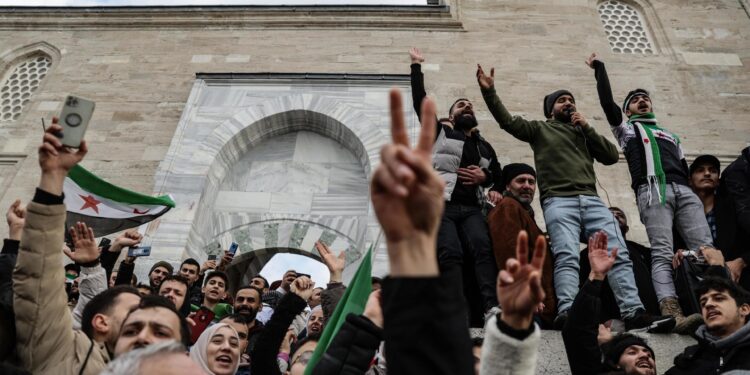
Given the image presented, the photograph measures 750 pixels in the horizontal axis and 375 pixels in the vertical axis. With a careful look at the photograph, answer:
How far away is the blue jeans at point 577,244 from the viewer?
13.1 feet

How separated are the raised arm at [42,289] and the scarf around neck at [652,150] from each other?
13.3 ft

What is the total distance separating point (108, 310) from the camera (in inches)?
106

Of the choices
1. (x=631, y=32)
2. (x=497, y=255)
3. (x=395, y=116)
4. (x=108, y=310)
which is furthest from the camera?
Answer: (x=631, y=32)

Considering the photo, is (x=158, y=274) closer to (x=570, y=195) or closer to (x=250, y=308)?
(x=250, y=308)

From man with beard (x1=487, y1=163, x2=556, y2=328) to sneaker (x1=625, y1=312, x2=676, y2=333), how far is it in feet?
1.66

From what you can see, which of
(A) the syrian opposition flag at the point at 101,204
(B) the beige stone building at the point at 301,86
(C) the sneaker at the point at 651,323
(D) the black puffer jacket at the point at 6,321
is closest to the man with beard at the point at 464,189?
(C) the sneaker at the point at 651,323

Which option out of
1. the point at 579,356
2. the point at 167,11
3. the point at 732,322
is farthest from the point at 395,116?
the point at 167,11

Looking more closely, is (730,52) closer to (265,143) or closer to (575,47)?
(575,47)

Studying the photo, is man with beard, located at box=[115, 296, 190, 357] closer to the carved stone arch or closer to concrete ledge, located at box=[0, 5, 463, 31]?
concrete ledge, located at box=[0, 5, 463, 31]

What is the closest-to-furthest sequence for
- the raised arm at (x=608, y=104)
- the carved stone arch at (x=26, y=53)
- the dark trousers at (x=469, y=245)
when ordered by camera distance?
1. the dark trousers at (x=469, y=245)
2. the raised arm at (x=608, y=104)
3. the carved stone arch at (x=26, y=53)

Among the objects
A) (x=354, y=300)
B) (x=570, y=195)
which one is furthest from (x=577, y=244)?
(x=354, y=300)

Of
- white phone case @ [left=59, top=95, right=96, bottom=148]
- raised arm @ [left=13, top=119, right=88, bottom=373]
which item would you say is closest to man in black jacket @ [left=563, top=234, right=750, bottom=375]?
raised arm @ [left=13, top=119, right=88, bottom=373]

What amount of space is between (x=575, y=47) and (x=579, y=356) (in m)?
7.46

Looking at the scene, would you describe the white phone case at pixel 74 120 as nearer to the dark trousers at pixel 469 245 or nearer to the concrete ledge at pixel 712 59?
the dark trousers at pixel 469 245
